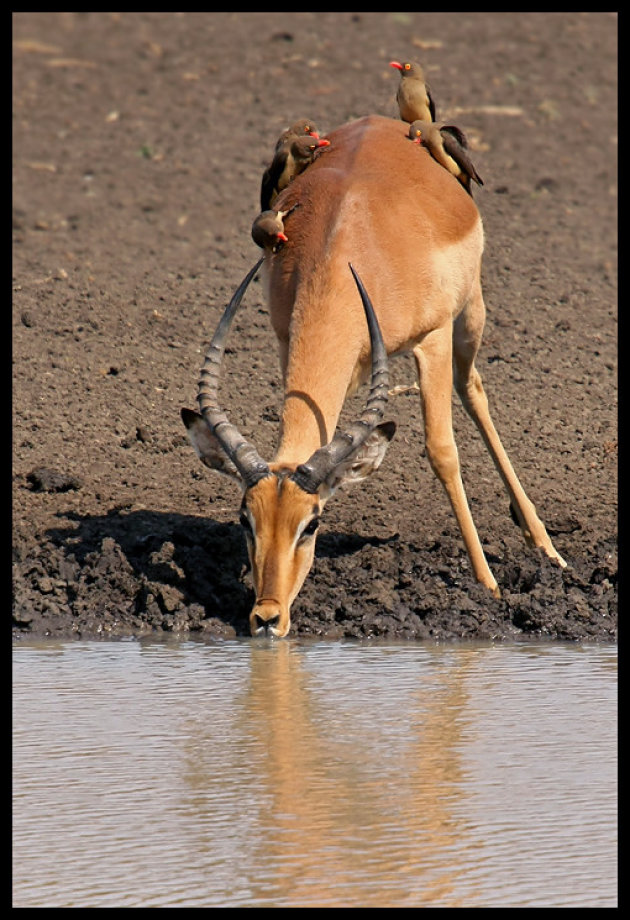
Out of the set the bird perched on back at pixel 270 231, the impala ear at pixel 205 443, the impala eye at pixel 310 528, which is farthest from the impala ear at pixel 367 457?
the bird perched on back at pixel 270 231

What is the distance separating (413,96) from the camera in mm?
10219

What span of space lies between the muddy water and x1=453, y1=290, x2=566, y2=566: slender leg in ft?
4.44

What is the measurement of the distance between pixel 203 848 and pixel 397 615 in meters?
3.22

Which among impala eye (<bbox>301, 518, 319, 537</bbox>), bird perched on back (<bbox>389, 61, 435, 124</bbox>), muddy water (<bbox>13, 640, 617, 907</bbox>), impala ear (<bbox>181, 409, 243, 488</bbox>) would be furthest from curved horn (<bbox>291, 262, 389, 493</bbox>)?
bird perched on back (<bbox>389, 61, 435, 124</bbox>)

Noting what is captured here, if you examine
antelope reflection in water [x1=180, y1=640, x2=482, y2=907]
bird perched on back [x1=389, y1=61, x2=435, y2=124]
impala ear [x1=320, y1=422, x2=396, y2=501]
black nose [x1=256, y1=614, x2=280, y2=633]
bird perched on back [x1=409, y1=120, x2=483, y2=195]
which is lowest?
antelope reflection in water [x1=180, y1=640, x2=482, y2=907]

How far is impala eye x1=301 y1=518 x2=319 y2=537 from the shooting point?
7.36 m

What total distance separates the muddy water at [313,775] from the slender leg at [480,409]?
1354 millimetres

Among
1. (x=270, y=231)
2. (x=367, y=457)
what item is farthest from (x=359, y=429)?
(x=270, y=231)

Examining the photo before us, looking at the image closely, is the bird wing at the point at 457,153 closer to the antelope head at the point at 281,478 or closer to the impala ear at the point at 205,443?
the antelope head at the point at 281,478

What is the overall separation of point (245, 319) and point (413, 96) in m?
3.30

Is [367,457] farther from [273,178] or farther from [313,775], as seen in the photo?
[273,178]

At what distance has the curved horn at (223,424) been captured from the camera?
7320mm

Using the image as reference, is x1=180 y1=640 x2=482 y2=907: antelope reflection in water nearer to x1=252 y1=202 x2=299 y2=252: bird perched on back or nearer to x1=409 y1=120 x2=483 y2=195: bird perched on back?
x1=252 y1=202 x2=299 y2=252: bird perched on back

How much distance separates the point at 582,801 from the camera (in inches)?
227
